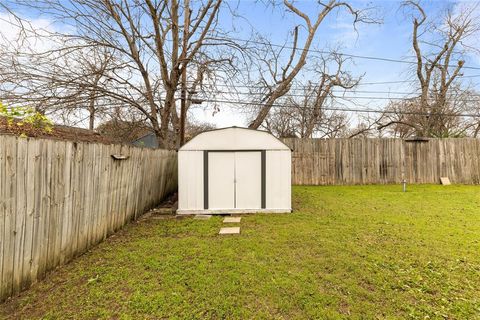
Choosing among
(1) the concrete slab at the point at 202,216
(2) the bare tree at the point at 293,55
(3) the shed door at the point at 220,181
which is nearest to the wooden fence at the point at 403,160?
(2) the bare tree at the point at 293,55

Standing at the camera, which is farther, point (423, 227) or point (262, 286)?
point (423, 227)

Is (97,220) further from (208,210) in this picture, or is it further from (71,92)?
(71,92)

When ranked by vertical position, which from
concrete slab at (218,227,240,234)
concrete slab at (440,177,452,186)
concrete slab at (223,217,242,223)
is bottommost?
concrete slab at (218,227,240,234)

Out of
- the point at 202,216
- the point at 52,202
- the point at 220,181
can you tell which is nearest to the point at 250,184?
the point at 220,181

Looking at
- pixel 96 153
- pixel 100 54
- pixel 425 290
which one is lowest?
pixel 425 290

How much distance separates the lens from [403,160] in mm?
10219

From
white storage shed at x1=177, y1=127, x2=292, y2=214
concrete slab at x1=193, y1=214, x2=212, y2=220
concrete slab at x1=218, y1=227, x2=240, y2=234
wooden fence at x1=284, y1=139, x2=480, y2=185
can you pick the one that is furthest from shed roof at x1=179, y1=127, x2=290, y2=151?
wooden fence at x1=284, y1=139, x2=480, y2=185

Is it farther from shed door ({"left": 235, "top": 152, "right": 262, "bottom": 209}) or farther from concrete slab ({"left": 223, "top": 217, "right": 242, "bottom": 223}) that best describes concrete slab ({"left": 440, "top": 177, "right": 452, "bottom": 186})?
concrete slab ({"left": 223, "top": 217, "right": 242, "bottom": 223})

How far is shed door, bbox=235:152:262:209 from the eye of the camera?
5.99m

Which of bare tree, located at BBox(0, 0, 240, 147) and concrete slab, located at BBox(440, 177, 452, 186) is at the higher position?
bare tree, located at BBox(0, 0, 240, 147)

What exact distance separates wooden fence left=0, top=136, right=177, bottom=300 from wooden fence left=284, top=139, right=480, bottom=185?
A: 882 cm

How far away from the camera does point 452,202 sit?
22.5 ft

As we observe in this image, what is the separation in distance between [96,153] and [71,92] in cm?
360

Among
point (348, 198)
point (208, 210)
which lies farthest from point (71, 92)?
point (348, 198)
